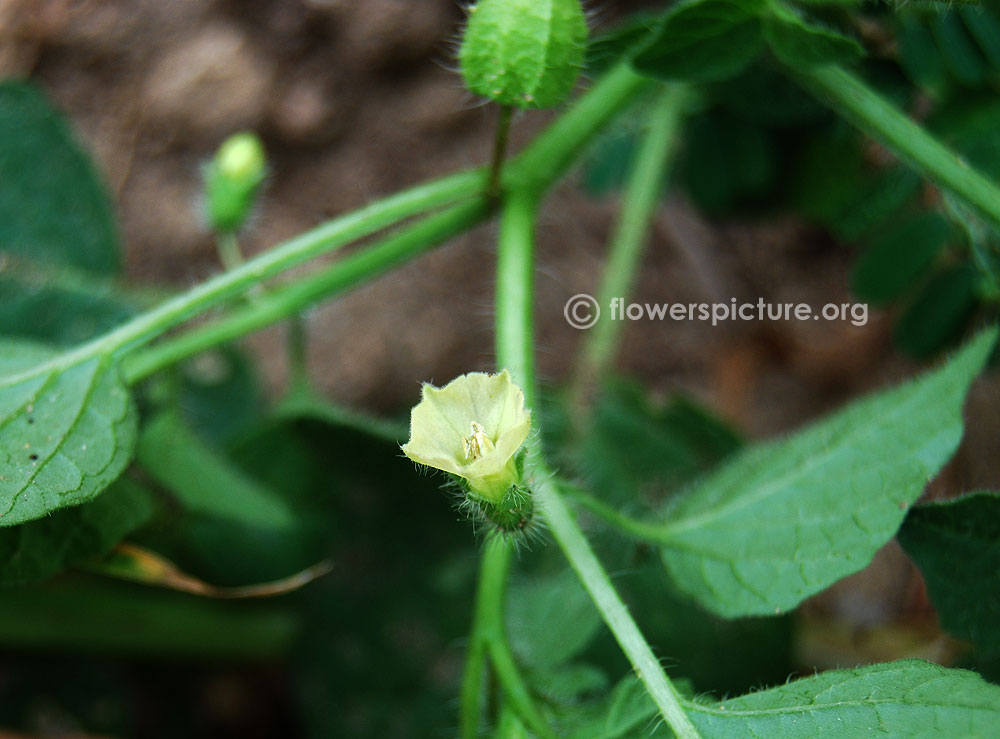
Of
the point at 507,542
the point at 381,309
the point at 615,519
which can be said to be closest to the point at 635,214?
the point at 381,309

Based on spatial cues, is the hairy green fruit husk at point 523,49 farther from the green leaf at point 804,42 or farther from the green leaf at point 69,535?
the green leaf at point 69,535

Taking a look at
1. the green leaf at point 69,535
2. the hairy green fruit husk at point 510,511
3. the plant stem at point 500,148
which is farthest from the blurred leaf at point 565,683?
the plant stem at point 500,148

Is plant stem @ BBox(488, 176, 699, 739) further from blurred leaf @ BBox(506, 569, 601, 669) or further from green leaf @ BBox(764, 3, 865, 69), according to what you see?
green leaf @ BBox(764, 3, 865, 69)

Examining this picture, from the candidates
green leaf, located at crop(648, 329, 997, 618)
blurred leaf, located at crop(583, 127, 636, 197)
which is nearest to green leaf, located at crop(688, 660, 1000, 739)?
green leaf, located at crop(648, 329, 997, 618)

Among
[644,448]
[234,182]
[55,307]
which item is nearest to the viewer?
[234,182]

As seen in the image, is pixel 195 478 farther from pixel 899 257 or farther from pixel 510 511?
pixel 899 257

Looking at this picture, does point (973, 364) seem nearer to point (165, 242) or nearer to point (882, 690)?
point (882, 690)
